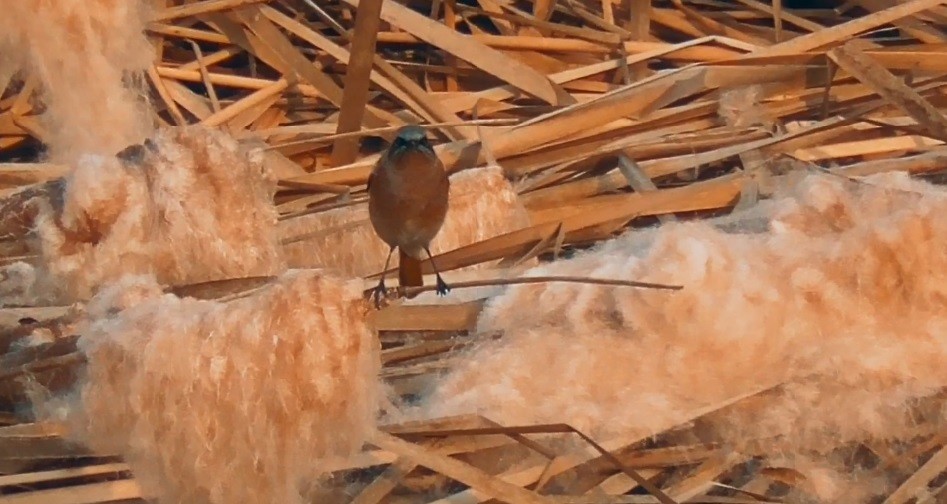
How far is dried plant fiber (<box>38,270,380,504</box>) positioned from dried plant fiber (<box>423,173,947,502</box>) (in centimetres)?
10

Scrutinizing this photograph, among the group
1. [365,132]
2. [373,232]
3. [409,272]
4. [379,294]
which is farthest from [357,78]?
[379,294]

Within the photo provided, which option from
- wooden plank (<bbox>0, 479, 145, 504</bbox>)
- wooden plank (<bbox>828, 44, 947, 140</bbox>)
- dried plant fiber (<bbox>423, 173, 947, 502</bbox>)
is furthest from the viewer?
wooden plank (<bbox>828, 44, 947, 140</bbox>)

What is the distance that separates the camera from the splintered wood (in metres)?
0.83

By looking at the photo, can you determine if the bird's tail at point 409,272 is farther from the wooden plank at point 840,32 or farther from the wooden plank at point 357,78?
the wooden plank at point 840,32

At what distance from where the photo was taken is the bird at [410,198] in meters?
1.03

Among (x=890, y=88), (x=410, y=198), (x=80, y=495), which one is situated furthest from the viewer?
(x=890, y=88)

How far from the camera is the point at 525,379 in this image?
0.87m

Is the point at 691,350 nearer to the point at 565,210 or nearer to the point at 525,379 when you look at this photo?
the point at 525,379

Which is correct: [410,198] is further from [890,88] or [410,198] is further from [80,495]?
[890,88]

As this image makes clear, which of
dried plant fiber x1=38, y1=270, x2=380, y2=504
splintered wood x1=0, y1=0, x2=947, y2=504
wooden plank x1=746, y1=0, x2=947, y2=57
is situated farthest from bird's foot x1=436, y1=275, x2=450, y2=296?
wooden plank x1=746, y1=0, x2=947, y2=57

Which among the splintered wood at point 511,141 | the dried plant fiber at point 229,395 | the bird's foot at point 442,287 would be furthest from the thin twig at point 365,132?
the dried plant fiber at point 229,395

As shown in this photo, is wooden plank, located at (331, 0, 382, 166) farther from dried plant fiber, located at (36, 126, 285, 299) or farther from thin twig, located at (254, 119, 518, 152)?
dried plant fiber, located at (36, 126, 285, 299)

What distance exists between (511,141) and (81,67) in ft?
1.73

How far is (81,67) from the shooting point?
1.24m
